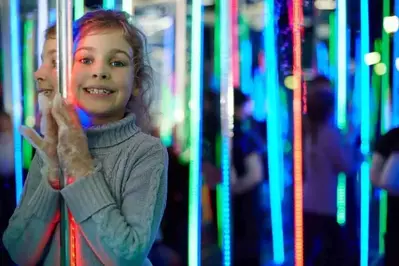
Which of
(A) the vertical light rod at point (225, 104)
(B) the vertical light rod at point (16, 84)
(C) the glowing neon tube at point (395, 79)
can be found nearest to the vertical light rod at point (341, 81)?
(C) the glowing neon tube at point (395, 79)

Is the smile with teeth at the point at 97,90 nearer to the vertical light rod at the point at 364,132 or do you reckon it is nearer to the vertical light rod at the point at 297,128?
the vertical light rod at the point at 297,128

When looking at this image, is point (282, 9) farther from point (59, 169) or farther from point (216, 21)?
point (59, 169)

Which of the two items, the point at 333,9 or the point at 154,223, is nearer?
the point at 154,223

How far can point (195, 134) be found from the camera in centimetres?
177

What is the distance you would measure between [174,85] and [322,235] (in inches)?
24.0

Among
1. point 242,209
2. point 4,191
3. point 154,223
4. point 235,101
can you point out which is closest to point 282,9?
point 235,101

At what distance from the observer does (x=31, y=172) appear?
163 centimetres

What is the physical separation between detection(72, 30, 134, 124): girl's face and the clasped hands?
0.05m

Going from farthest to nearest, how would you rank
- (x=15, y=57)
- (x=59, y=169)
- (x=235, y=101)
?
1. (x=235, y=101)
2. (x=15, y=57)
3. (x=59, y=169)

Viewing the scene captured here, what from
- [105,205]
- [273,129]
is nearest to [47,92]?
[105,205]

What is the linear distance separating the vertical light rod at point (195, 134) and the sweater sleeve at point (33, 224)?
394 millimetres

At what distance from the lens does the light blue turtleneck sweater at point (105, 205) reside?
4.80 feet

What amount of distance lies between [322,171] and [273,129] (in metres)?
0.19

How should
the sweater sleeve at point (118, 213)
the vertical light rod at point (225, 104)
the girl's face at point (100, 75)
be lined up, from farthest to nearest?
the vertical light rod at point (225, 104) → the girl's face at point (100, 75) → the sweater sleeve at point (118, 213)
